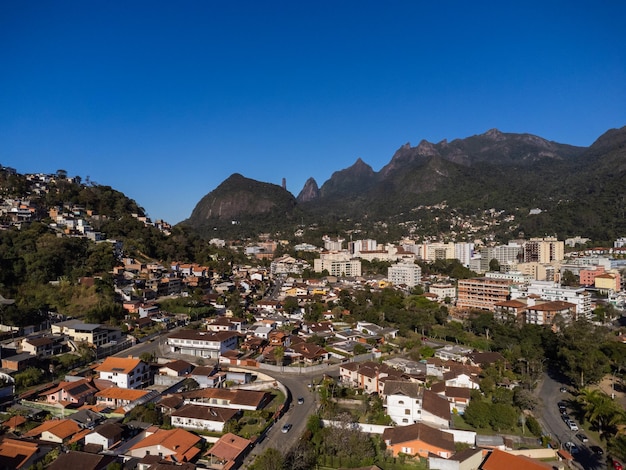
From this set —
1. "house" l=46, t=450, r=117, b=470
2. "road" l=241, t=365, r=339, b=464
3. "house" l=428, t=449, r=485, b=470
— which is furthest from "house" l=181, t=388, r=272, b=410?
"house" l=428, t=449, r=485, b=470

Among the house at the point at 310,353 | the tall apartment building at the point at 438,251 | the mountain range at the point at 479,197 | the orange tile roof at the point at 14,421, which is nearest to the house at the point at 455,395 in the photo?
the house at the point at 310,353

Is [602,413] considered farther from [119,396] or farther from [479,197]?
[479,197]

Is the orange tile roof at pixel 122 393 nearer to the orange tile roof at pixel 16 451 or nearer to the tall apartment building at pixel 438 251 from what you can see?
the orange tile roof at pixel 16 451

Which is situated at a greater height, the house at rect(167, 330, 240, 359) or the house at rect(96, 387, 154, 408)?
the house at rect(167, 330, 240, 359)

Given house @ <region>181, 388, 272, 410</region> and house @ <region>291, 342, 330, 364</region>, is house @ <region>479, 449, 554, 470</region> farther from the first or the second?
house @ <region>291, 342, 330, 364</region>

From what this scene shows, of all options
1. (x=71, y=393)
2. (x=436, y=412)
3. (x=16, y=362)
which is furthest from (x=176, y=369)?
(x=436, y=412)

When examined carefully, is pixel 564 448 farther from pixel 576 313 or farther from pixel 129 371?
pixel 576 313
